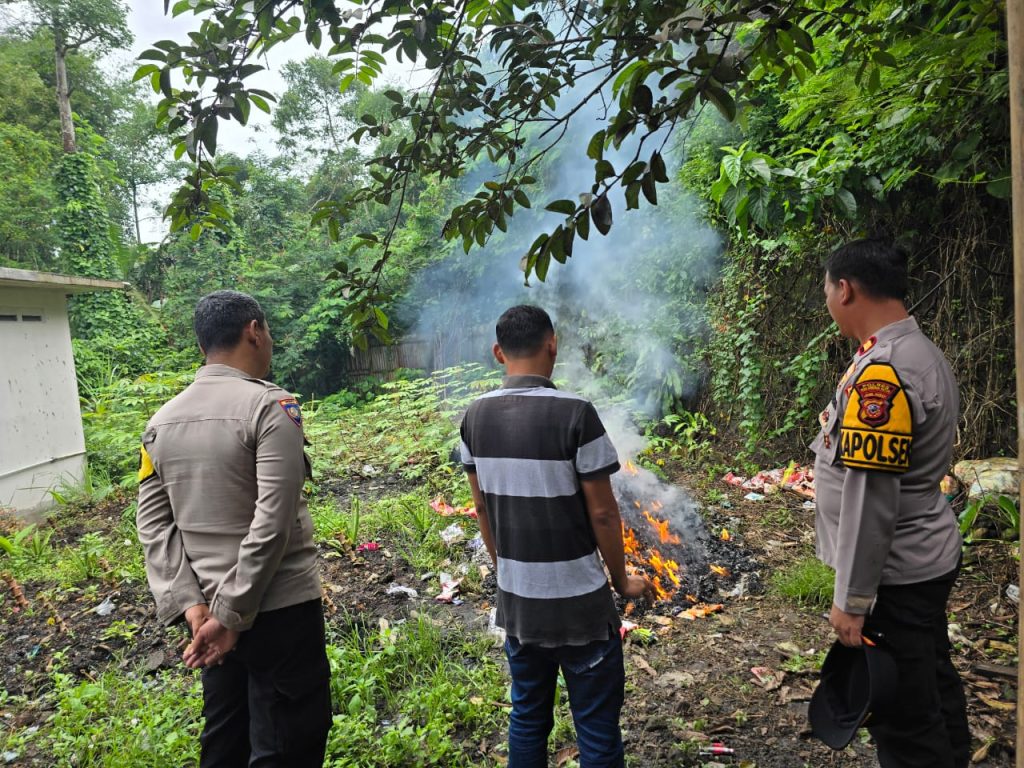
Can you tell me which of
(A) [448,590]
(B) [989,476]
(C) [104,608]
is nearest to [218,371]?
(A) [448,590]

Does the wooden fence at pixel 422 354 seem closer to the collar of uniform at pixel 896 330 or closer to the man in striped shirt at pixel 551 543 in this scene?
the man in striped shirt at pixel 551 543

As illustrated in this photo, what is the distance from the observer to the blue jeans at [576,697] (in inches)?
84.5

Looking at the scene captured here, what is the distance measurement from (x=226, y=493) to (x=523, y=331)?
1.24 metres

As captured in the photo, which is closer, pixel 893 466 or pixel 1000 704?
pixel 893 466

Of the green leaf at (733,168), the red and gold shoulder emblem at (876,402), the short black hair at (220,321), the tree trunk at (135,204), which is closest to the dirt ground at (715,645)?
the red and gold shoulder emblem at (876,402)

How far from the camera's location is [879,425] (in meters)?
1.95

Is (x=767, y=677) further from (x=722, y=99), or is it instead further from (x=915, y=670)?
(x=722, y=99)

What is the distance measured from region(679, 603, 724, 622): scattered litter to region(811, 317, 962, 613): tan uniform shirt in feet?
7.55

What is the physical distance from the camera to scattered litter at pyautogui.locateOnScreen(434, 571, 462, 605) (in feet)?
15.1

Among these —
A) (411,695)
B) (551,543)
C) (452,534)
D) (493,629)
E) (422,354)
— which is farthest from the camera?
(422,354)

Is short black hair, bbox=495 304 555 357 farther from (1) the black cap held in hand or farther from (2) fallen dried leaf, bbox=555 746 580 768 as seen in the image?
(2) fallen dried leaf, bbox=555 746 580 768

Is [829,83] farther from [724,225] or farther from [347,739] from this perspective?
[347,739]

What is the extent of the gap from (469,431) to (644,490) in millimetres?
3856

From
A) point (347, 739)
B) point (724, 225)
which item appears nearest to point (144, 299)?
point (724, 225)
